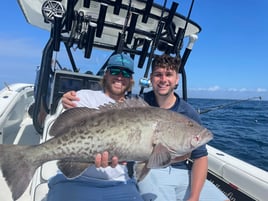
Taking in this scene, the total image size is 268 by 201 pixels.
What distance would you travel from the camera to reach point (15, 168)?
6.91ft

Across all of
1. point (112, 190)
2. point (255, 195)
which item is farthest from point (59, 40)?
point (255, 195)

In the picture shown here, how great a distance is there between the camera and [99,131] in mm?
2182

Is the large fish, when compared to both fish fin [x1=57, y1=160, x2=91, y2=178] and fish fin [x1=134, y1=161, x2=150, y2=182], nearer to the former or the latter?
fish fin [x1=57, y1=160, x2=91, y2=178]

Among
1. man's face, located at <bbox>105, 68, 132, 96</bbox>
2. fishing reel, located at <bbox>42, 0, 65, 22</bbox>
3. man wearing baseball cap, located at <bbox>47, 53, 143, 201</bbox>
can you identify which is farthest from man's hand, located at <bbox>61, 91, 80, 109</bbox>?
fishing reel, located at <bbox>42, 0, 65, 22</bbox>

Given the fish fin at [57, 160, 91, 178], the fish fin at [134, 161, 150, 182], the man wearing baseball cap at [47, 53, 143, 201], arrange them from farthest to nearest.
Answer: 1. the man wearing baseball cap at [47, 53, 143, 201]
2. the fish fin at [134, 161, 150, 182]
3. the fish fin at [57, 160, 91, 178]

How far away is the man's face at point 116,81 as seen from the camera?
303 cm

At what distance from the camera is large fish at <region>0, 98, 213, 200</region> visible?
2.11m

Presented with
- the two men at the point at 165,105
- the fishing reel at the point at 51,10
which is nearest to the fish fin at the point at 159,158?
the two men at the point at 165,105

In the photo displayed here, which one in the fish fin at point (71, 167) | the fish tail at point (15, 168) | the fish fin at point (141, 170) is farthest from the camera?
the fish fin at point (141, 170)

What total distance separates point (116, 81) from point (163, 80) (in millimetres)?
512

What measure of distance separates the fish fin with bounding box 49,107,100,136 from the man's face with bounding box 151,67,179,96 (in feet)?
3.02

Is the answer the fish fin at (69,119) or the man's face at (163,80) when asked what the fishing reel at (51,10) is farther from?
the fish fin at (69,119)

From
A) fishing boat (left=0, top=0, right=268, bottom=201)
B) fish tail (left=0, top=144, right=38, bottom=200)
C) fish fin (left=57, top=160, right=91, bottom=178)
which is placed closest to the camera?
fish tail (left=0, top=144, right=38, bottom=200)

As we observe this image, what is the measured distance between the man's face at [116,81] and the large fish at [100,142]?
0.73 metres
